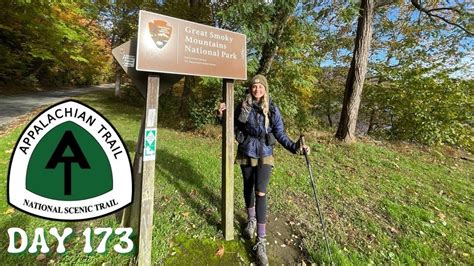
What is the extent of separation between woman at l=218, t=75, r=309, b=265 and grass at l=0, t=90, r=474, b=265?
59cm

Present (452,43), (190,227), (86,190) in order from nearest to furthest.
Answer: (86,190)
(190,227)
(452,43)

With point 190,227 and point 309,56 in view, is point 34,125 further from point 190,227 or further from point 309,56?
point 309,56

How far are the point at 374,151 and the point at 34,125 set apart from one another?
732 cm

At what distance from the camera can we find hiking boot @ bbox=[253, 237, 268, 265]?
2541mm

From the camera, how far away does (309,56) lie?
7.70 metres

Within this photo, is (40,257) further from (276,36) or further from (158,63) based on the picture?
(276,36)

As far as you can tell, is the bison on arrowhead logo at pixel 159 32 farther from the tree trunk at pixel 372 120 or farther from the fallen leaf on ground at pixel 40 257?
the tree trunk at pixel 372 120

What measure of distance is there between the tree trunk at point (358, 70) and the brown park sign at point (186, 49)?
534cm

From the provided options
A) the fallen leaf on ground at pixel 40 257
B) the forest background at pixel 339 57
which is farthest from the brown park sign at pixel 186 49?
the forest background at pixel 339 57

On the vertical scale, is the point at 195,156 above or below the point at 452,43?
below

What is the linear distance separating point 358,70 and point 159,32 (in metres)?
6.39

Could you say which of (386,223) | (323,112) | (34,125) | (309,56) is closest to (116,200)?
(34,125)

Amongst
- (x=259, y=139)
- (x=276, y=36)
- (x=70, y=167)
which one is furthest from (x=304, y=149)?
(x=276, y=36)

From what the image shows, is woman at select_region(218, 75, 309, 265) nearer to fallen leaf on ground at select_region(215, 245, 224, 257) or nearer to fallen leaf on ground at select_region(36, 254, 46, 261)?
fallen leaf on ground at select_region(215, 245, 224, 257)
